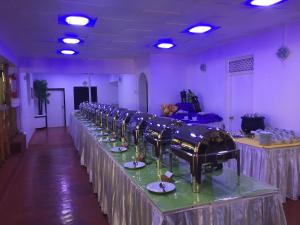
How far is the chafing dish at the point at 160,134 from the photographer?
1983mm

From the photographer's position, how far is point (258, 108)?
4.16 meters

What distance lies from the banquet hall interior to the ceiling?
18 mm

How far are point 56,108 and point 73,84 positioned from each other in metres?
1.20

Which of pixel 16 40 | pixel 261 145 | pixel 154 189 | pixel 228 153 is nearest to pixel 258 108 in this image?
pixel 261 145

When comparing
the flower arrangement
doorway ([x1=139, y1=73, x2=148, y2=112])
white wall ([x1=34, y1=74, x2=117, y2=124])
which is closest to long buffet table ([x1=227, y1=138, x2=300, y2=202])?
the flower arrangement

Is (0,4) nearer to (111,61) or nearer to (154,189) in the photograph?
(154,189)

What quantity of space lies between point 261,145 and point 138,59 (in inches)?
179

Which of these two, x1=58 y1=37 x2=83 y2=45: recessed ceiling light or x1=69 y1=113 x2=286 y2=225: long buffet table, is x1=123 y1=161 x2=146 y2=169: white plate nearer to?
x1=69 y1=113 x2=286 y2=225: long buffet table

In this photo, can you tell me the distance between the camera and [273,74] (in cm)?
385

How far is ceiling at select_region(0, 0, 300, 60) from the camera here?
103 inches

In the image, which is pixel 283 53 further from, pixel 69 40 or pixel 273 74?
pixel 69 40

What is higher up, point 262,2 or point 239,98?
point 262,2

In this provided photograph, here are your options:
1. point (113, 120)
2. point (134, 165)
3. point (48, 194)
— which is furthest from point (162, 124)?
point (48, 194)

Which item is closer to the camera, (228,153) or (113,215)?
(228,153)
